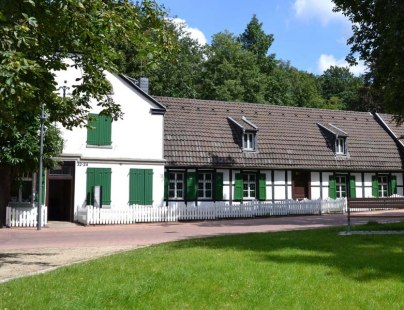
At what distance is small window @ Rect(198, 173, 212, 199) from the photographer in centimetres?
2770

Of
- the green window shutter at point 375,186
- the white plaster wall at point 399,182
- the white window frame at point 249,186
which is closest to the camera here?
the white window frame at point 249,186

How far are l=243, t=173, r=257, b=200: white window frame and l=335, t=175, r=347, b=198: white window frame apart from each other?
5.62 metres

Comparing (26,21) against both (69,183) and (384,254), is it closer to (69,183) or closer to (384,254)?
(384,254)

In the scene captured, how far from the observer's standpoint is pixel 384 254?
1020cm

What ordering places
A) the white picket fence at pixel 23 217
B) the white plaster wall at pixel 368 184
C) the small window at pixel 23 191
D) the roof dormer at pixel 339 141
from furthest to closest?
the white plaster wall at pixel 368 184
the roof dormer at pixel 339 141
the small window at pixel 23 191
the white picket fence at pixel 23 217

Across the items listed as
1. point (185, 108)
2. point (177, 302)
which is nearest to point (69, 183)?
point (185, 108)

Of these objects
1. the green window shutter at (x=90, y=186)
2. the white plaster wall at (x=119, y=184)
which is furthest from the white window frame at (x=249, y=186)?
the green window shutter at (x=90, y=186)

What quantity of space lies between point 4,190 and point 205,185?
10496 mm

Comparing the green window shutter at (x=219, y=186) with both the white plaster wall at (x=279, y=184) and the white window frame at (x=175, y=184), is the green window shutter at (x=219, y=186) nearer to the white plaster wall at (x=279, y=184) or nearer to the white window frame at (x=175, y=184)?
the white window frame at (x=175, y=184)

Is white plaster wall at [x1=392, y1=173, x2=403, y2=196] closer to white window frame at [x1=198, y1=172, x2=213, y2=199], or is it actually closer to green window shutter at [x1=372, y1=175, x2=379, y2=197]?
green window shutter at [x1=372, y1=175, x2=379, y2=197]

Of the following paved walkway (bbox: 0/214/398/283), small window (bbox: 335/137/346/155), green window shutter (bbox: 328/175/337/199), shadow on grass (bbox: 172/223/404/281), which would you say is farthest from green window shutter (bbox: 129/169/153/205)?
shadow on grass (bbox: 172/223/404/281)

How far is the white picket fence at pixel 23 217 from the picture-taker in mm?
21875

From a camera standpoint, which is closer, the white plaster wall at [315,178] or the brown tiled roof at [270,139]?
the brown tiled roof at [270,139]

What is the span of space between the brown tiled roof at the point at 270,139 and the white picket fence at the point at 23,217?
7.28 m
